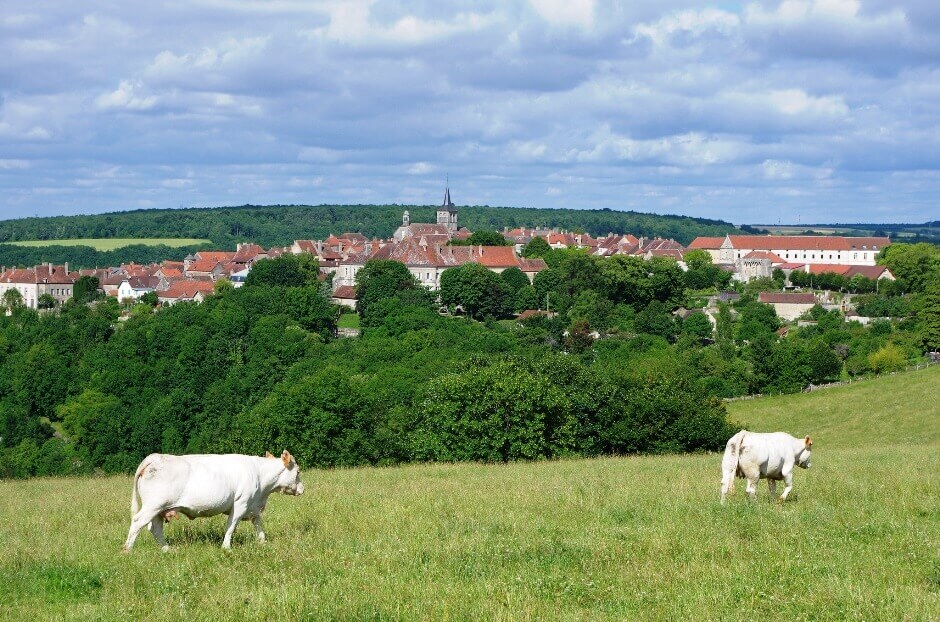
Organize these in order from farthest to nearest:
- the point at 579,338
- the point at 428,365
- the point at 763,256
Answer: the point at 763,256, the point at 579,338, the point at 428,365

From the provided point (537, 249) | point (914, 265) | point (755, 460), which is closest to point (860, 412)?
point (755, 460)

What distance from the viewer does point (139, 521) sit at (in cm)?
1173

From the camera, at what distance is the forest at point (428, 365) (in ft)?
125

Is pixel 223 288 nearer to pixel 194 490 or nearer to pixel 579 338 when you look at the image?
pixel 579 338

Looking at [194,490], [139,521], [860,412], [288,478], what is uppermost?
[194,490]

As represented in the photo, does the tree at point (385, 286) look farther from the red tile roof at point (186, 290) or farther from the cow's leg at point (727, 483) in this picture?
the cow's leg at point (727, 483)

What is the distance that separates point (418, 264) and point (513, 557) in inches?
5080

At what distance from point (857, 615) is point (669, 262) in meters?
111

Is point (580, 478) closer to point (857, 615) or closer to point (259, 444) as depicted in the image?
point (857, 615)

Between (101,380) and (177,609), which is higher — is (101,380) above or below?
below

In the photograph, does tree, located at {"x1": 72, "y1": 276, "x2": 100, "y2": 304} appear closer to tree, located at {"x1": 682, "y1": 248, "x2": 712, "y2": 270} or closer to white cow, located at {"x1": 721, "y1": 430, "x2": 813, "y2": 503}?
tree, located at {"x1": 682, "y1": 248, "x2": 712, "y2": 270}

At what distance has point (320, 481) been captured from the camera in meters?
21.9

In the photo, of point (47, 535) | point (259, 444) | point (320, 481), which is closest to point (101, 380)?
point (259, 444)

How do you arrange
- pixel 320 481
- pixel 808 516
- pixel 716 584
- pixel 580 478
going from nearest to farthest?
pixel 716 584 → pixel 808 516 → pixel 580 478 → pixel 320 481
